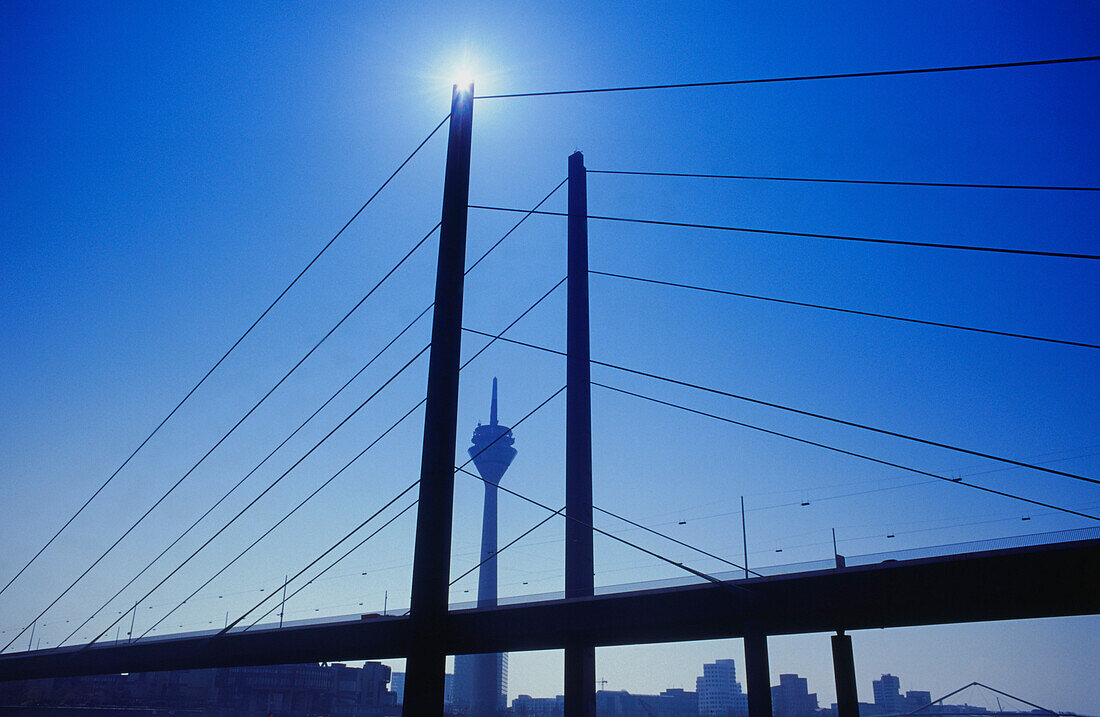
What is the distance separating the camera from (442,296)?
14883mm

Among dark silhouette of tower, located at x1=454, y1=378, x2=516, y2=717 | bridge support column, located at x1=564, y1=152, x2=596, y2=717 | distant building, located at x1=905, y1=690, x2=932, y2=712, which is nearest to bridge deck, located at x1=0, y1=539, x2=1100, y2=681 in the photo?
bridge support column, located at x1=564, y1=152, x2=596, y2=717

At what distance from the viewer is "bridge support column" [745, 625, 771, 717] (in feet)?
56.4

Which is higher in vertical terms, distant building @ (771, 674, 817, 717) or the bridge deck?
the bridge deck

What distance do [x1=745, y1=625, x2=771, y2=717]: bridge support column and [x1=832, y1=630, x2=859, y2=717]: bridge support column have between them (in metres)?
3.91

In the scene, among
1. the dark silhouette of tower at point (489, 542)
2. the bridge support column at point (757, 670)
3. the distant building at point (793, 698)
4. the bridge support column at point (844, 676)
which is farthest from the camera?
the dark silhouette of tower at point (489, 542)

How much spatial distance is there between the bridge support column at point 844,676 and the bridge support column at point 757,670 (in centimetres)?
391

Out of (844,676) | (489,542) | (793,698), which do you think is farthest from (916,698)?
(844,676)

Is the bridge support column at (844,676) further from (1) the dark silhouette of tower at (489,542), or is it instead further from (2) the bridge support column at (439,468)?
(1) the dark silhouette of tower at (489,542)

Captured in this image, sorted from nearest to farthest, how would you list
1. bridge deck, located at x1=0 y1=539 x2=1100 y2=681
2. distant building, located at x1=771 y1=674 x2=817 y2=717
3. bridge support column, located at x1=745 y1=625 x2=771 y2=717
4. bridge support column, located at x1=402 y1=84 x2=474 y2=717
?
bridge support column, located at x1=402 y1=84 x2=474 y2=717
bridge deck, located at x1=0 y1=539 x2=1100 y2=681
bridge support column, located at x1=745 y1=625 x2=771 y2=717
distant building, located at x1=771 y1=674 x2=817 y2=717

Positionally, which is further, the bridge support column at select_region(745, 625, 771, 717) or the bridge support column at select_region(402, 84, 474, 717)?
the bridge support column at select_region(745, 625, 771, 717)

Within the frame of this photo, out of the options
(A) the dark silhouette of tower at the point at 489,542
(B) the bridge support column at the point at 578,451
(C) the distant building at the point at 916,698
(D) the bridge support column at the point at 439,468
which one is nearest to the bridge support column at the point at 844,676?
(B) the bridge support column at the point at 578,451

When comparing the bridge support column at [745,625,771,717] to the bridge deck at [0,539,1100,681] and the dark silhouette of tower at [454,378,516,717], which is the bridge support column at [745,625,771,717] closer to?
the bridge deck at [0,539,1100,681]

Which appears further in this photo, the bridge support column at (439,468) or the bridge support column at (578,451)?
the bridge support column at (578,451)

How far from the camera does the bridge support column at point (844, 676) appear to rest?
789 inches
